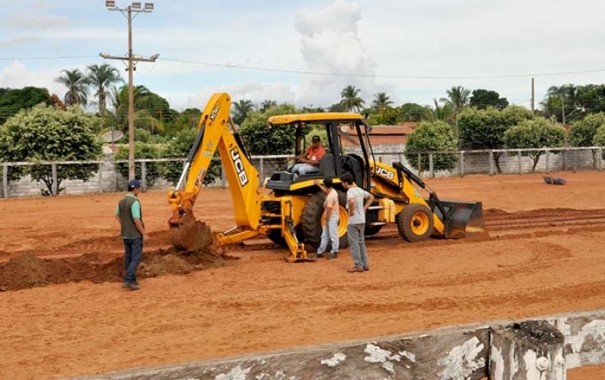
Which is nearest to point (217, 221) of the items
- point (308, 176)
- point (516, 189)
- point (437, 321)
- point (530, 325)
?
point (308, 176)

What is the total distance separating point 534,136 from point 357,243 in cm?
3912

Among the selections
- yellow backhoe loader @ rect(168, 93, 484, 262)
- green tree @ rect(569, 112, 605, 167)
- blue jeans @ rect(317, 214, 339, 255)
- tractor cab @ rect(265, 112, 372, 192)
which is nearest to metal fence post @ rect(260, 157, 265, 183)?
yellow backhoe loader @ rect(168, 93, 484, 262)

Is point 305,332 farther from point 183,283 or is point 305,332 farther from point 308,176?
point 308,176

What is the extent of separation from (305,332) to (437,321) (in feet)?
5.60

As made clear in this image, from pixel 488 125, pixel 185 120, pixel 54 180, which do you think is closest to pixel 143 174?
pixel 54 180

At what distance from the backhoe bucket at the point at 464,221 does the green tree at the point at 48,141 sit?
22116mm

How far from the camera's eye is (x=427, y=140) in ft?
152

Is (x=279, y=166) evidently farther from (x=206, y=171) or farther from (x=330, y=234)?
(x=206, y=171)

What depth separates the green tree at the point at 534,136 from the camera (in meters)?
48.9

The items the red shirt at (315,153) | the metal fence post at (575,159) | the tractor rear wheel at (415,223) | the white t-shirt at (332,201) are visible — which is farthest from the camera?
the metal fence post at (575,159)

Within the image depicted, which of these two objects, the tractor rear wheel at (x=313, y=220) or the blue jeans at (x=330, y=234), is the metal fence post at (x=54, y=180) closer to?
the tractor rear wheel at (x=313, y=220)

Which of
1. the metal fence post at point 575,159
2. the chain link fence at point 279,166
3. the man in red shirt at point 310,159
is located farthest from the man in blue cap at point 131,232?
the metal fence post at point 575,159

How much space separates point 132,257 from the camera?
11.5m

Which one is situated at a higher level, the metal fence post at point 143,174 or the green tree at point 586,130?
the green tree at point 586,130
